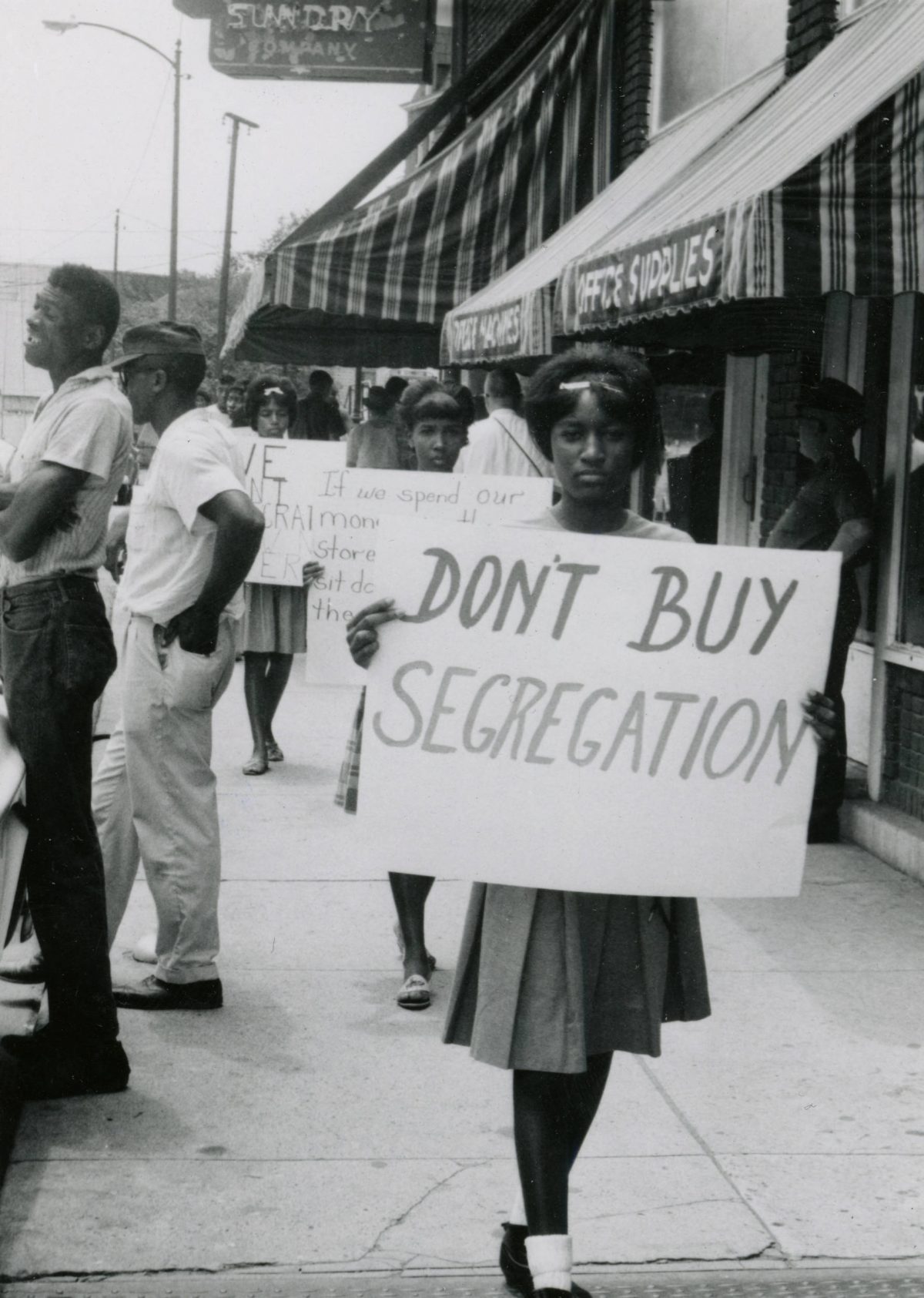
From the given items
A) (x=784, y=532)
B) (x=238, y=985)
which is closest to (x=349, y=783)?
(x=238, y=985)

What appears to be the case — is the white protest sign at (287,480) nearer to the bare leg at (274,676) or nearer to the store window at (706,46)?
the bare leg at (274,676)

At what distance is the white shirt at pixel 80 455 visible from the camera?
4059mm

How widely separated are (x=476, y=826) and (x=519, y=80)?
360 inches

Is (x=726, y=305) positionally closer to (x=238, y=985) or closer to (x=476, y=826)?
(x=238, y=985)

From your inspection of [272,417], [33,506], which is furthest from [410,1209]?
[272,417]

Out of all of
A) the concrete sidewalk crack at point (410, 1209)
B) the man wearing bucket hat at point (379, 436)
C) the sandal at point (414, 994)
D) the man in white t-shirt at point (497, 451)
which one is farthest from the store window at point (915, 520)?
the man wearing bucket hat at point (379, 436)

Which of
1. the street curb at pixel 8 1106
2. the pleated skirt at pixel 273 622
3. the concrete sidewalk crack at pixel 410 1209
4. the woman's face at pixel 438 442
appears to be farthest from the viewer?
the pleated skirt at pixel 273 622

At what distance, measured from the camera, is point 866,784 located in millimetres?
7469

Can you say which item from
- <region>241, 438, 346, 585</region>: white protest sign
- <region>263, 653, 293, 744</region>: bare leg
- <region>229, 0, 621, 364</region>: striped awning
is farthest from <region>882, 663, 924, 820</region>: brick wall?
<region>229, 0, 621, 364</region>: striped awning

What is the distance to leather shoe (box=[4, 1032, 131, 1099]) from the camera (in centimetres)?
412

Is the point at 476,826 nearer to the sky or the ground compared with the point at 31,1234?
nearer to the sky

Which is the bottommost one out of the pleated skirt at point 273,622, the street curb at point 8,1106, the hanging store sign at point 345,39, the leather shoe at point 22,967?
the street curb at point 8,1106

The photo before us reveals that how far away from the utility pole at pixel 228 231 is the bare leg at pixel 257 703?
1500 inches

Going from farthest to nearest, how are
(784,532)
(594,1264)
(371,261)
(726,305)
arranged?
1. (371,261)
2. (726,305)
3. (784,532)
4. (594,1264)
